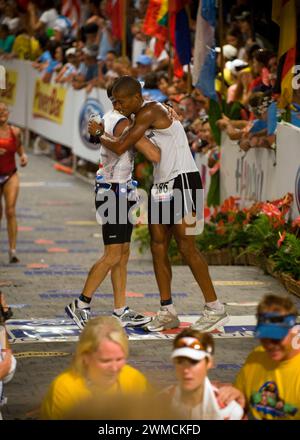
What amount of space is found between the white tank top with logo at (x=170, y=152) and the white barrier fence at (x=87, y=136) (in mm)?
2866

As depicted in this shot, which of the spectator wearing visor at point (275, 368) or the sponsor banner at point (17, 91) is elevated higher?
the spectator wearing visor at point (275, 368)

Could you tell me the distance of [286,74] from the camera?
14406 millimetres

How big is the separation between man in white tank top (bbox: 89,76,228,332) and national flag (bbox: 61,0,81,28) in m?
16.9

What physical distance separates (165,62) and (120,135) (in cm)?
1005

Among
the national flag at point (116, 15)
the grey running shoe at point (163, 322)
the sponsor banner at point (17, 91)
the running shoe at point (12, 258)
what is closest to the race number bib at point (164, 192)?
the grey running shoe at point (163, 322)

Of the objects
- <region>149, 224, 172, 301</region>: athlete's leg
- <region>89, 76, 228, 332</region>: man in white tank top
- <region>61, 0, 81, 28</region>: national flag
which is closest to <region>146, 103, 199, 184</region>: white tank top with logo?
<region>89, 76, 228, 332</region>: man in white tank top

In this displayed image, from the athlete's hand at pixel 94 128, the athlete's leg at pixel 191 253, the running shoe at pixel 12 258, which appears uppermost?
the athlete's hand at pixel 94 128

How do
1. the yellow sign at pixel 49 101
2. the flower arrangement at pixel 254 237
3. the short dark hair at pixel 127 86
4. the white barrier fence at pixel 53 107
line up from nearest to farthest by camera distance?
1. the short dark hair at pixel 127 86
2. the flower arrangement at pixel 254 237
3. the white barrier fence at pixel 53 107
4. the yellow sign at pixel 49 101

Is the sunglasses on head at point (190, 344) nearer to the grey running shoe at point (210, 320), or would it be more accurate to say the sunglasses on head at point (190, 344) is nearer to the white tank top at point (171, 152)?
Answer: the grey running shoe at point (210, 320)

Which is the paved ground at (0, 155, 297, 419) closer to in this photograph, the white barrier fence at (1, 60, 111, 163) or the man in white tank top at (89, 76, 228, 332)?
the man in white tank top at (89, 76, 228, 332)

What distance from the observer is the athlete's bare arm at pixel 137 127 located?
1062 centimetres

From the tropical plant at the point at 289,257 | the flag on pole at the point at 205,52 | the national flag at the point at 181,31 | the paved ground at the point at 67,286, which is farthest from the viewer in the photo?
the national flag at the point at 181,31

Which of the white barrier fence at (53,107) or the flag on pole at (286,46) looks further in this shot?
the white barrier fence at (53,107)

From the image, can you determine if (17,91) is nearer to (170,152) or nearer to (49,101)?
(49,101)
